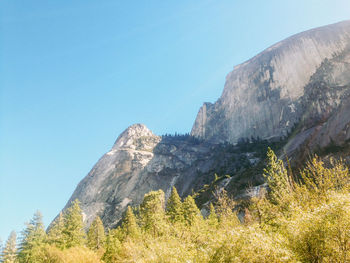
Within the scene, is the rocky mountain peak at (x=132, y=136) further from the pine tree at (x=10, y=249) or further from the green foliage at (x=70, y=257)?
the green foliage at (x=70, y=257)

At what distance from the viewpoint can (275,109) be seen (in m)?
126

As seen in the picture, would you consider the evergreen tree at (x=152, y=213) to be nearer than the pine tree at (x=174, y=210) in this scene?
Yes

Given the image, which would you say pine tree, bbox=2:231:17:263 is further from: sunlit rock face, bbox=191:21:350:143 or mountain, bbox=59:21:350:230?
sunlit rock face, bbox=191:21:350:143

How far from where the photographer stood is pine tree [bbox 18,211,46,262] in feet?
125

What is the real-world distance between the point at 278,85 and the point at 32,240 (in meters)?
137

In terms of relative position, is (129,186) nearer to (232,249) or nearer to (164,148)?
(164,148)

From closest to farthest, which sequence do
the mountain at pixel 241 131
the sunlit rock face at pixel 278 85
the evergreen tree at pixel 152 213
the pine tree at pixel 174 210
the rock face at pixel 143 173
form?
the evergreen tree at pixel 152 213 < the pine tree at pixel 174 210 < the mountain at pixel 241 131 < the rock face at pixel 143 173 < the sunlit rock face at pixel 278 85

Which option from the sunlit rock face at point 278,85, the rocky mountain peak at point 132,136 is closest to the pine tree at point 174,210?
the sunlit rock face at point 278,85

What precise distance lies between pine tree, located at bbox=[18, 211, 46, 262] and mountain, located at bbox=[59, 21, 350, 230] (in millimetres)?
52943

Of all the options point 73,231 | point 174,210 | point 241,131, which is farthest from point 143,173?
point 73,231

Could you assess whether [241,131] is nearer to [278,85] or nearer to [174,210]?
[278,85]

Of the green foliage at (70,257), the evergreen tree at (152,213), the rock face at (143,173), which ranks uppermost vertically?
the green foliage at (70,257)

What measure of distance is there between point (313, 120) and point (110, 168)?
11065 cm

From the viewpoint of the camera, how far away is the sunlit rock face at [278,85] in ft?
382
